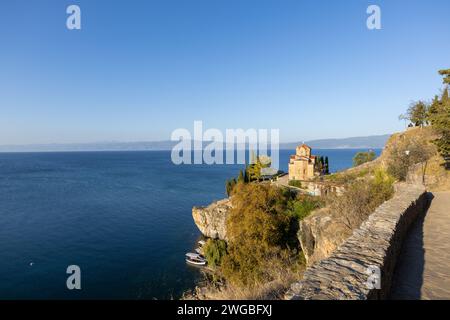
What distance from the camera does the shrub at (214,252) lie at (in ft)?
104

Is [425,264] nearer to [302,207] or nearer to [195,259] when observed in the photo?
[302,207]

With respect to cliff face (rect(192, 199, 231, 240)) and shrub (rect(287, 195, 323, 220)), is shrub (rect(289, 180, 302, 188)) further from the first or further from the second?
cliff face (rect(192, 199, 231, 240))

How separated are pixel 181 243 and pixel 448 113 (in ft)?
111

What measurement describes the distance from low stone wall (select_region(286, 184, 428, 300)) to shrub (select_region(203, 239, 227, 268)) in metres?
26.6

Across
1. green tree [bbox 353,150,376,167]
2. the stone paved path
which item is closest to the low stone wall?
the stone paved path

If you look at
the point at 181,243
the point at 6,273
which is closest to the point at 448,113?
the point at 181,243

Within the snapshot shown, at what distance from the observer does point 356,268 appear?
484 centimetres

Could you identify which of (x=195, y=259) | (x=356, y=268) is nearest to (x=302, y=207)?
(x=195, y=259)

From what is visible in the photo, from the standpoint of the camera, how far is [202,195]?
68938 millimetres

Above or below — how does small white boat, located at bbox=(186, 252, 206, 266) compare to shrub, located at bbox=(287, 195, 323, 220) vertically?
below

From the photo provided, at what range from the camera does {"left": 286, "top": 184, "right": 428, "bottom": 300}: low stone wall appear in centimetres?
404

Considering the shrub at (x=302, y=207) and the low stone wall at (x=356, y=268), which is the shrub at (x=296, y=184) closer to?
the shrub at (x=302, y=207)
